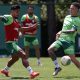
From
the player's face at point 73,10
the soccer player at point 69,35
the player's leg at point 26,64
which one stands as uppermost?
the player's face at point 73,10

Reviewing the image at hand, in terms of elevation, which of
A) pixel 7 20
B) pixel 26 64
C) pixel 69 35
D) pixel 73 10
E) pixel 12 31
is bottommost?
pixel 26 64

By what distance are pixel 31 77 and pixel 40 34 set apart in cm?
1333

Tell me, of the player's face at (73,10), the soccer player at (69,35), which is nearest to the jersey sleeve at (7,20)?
the soccer player at (69,35)

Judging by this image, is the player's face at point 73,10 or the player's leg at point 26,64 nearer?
the player's leg at point 26,64

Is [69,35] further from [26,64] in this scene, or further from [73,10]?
[26,64]

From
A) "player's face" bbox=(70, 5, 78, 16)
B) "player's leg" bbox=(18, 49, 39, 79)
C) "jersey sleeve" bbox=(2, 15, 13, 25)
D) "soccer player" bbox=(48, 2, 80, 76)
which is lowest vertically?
"player's leg" bbox=(18, 49, 39, 79)

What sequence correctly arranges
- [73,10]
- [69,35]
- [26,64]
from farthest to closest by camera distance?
[69,35]
[73,10]
[26,64]

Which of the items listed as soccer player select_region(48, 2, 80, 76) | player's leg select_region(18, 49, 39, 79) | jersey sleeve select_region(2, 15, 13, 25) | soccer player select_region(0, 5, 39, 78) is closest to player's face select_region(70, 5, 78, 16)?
soccer player select_region(48, 2, 80, 76)

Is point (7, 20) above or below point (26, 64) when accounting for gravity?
above

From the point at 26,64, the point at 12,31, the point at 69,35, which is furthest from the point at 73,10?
the point at 26,64

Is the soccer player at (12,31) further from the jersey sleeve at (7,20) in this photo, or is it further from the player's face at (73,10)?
the player's face at (73,10)

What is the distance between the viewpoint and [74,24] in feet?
45.7

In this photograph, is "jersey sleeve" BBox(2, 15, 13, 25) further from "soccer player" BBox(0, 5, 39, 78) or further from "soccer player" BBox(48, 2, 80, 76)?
"soccer player" BBox(48, 2, 80, 76)

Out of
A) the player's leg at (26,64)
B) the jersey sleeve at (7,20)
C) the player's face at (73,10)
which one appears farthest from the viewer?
the player's face at (73,10)
